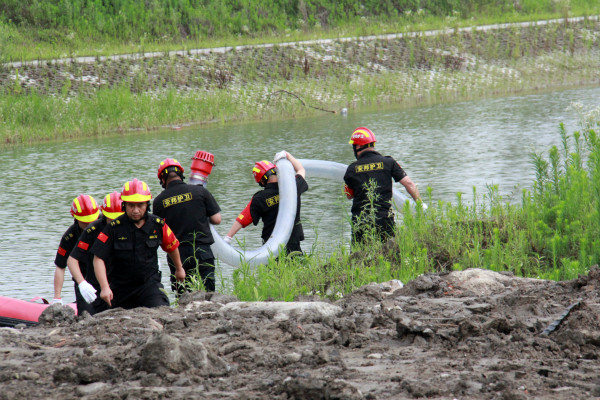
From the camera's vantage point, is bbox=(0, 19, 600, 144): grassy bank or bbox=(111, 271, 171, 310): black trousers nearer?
bbox=(111, 271, 171, 310): black trousers

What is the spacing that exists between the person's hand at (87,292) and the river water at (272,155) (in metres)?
1.39

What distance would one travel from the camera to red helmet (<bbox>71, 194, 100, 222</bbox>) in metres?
7.50

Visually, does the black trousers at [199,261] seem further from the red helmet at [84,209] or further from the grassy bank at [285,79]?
the grassy bank at [285,79]

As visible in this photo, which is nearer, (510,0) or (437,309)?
(437,309)

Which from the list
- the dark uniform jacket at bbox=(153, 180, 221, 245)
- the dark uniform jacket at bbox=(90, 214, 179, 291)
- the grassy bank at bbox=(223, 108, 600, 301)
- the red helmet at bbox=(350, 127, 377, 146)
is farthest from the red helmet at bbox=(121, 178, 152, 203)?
the red helmet at bbox=(350, 127, 377, 146)

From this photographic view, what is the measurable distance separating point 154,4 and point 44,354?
33542 mm

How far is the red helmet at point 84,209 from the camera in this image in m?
7.50

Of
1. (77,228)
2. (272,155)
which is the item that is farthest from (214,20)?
(77,228)

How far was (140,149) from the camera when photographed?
779 inches

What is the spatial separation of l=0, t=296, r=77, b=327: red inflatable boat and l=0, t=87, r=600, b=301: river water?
3.45 feet

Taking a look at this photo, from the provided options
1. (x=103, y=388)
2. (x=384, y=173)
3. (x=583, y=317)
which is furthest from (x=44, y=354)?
(x=384, y=173)

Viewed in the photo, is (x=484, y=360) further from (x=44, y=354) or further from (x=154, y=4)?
(x=154, y=4)

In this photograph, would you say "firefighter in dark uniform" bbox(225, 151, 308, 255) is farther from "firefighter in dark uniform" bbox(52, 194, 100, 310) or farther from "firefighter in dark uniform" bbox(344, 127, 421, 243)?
"firefighter in dark uniform" bbox(52, 194, 100, 310)

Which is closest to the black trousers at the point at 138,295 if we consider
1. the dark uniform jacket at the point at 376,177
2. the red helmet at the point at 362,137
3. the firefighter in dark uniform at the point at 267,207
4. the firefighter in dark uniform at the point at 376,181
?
the firefighter in dark uniform at the point at 267,207
